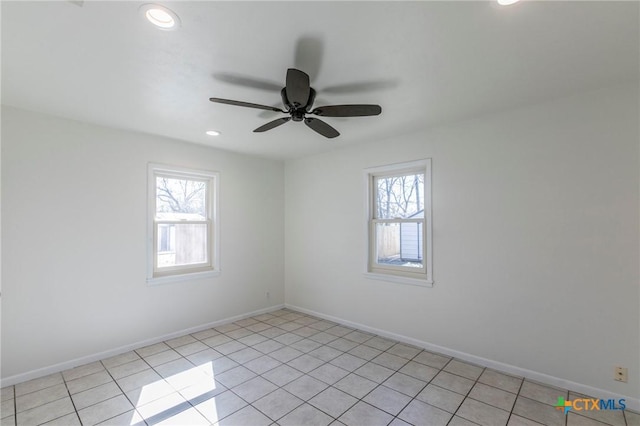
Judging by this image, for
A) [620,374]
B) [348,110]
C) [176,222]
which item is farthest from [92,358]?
[620,374]

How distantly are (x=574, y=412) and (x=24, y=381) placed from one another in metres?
4.73

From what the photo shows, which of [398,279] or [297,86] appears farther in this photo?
[398,279]

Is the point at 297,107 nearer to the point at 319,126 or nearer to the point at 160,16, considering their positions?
the point at 319,126

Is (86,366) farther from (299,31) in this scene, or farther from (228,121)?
(299,31)

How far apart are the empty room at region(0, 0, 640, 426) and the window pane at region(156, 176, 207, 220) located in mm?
21

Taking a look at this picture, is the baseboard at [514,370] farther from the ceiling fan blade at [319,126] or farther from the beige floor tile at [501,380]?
the ceiling fan blade at [319,126]

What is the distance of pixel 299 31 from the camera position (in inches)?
68.9

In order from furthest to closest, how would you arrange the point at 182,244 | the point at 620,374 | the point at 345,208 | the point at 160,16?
the point at 345,208
the point at 182,244
the point at 620,374
the point at 160,16

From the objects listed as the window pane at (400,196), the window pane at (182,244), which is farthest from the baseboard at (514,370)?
the window pane at (182,244)

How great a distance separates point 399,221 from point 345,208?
841 mm

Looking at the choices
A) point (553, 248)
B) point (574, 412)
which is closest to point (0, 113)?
point (553, 248)

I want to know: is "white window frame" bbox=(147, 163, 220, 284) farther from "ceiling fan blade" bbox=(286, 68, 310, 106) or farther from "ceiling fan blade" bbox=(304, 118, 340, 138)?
"ceiling fan blade" bbox=(286, 68, 310, 106)

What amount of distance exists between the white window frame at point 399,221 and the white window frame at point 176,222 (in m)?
2.19

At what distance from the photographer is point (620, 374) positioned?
2.39 metres
